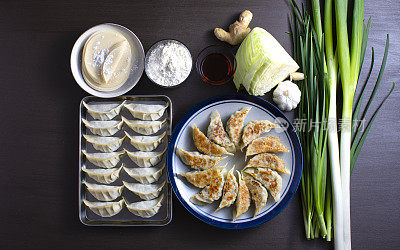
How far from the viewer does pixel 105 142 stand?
6.54 feet

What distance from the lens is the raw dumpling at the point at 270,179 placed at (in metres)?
1.89

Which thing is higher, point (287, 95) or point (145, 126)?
point (287, 95)

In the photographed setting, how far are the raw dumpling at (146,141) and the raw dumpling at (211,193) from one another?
411 millimetres

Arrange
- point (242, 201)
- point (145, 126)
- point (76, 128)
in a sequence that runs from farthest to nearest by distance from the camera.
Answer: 1. point (76, 128)
2. point (145, 126)
3. point (242, 201)

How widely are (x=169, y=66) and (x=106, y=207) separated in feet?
3.16

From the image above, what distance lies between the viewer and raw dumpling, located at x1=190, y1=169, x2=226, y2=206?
6.19ft

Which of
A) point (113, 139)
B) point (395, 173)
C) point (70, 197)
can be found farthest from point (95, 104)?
point (395, 173)

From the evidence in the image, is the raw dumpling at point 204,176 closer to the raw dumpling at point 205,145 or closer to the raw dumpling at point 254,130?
the raw dumpling at point 205,145

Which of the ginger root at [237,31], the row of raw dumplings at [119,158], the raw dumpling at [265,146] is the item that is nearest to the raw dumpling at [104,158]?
the row of raw dumplings at [119,158]

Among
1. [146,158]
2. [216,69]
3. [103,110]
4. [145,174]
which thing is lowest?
[145,174]

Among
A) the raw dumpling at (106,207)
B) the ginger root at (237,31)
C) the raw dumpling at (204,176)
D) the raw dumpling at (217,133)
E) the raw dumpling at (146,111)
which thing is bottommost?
the raw dumpling at (106,207)

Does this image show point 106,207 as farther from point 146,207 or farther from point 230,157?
point 230,157

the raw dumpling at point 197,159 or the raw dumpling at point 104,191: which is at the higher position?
the raw dumpling at point 197,159

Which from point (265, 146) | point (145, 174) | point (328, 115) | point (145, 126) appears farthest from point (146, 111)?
point (328, 115)
